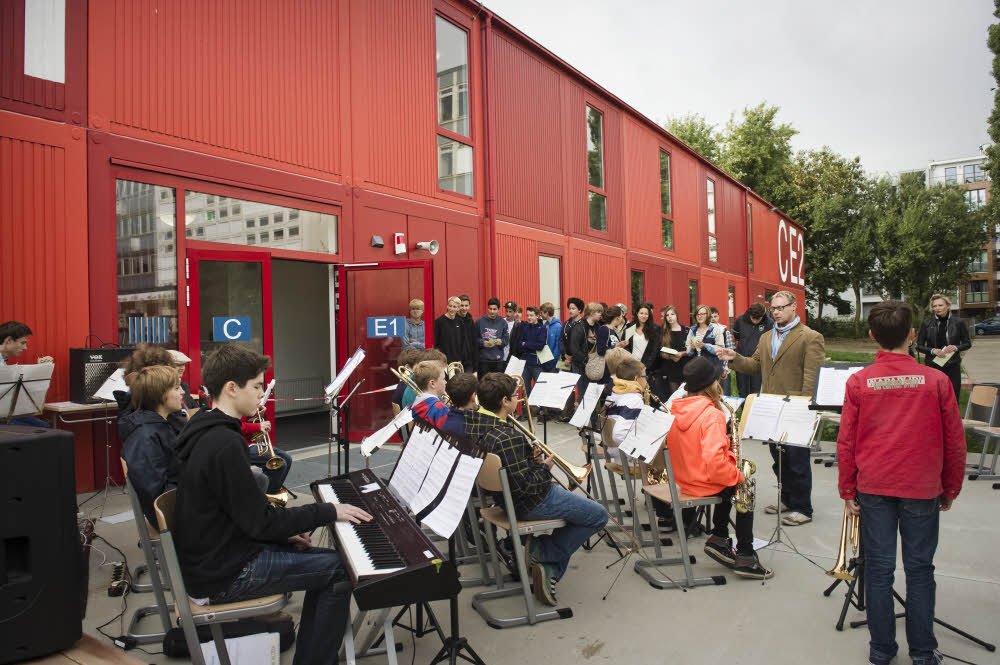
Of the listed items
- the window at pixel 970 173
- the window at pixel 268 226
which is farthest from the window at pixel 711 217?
the window at pixel 970 173

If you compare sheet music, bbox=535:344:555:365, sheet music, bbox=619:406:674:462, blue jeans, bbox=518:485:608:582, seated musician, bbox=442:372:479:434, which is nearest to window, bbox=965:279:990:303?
sheet music, bbox=535:344:555:365

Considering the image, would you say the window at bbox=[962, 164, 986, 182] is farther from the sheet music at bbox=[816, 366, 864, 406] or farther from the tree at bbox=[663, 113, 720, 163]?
the sheet music at bbox=[816, 366, 864, 406]

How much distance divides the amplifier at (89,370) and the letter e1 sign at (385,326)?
3.33 meters

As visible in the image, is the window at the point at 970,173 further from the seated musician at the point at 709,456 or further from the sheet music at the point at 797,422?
the seated musician at the point at 709,456

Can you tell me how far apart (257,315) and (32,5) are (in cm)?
358

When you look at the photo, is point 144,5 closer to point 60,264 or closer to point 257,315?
point 60,264

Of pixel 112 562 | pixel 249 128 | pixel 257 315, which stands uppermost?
pixel 249 128

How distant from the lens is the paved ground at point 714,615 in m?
3.27

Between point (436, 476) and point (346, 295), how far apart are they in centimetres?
635

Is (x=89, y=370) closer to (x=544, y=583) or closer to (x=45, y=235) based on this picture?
(x=45, y=235)

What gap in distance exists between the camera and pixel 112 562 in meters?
4.54

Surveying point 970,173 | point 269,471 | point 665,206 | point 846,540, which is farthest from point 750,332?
point 970,173

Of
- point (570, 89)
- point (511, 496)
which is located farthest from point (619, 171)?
point (511, 496)

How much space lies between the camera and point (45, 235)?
5.90 metres
